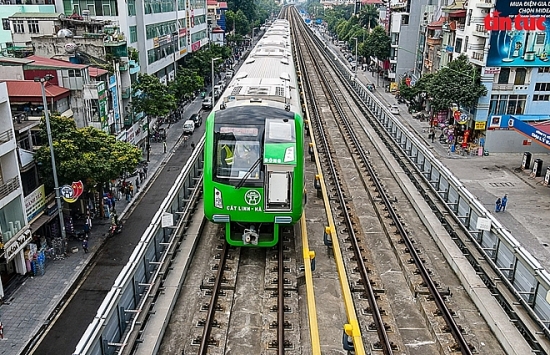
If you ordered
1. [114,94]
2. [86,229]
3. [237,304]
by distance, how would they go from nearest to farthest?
[237,304]
[86,229]
[114,94]

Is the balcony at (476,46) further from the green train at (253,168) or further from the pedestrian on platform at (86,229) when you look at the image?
the pedestrian on platform at (86,229)

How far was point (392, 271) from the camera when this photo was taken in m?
16.0

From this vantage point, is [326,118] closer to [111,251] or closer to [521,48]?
[521,48]

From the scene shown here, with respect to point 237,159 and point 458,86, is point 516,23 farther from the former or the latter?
point 237,159

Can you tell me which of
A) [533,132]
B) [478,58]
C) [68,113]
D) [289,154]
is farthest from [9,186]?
[478,58]

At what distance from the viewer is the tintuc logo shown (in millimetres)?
36188

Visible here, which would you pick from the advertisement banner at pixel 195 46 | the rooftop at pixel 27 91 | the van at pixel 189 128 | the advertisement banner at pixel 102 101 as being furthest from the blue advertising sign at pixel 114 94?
the advertisement banner at pixel 195 46

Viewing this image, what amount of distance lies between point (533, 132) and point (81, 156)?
27897 millimetres

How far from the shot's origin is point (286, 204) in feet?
47.7

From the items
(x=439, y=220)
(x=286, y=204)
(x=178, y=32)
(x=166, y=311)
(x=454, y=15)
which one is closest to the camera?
(x=166, y=311)

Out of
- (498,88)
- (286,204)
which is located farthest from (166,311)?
(498,88)

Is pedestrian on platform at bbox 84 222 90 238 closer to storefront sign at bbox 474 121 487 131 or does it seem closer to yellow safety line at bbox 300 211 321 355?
yellow safety line at bbox 300 211 321 355

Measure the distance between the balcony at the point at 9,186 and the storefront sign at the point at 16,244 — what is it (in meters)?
1.80

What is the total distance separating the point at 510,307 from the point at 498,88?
2855 cm
